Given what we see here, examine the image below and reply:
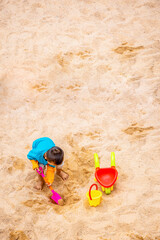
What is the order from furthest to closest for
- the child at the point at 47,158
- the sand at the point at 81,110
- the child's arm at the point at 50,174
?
the child's arm at the point at 50,174, the child at the point at 47,158, the sand at the point at 81,110

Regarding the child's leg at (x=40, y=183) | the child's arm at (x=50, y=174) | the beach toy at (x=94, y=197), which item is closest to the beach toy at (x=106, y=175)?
the beach toy at (x=94, y=197)

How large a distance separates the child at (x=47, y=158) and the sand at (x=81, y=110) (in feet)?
0.37

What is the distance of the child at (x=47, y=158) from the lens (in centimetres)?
243

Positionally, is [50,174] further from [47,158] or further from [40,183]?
[47,158]

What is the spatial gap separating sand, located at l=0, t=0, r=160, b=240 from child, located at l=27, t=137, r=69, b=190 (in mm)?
114

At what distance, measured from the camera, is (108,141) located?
3010mm

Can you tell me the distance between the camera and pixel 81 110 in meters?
3.40

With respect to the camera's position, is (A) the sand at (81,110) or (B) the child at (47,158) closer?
(A) the sand at (81,110)

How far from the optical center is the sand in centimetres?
226

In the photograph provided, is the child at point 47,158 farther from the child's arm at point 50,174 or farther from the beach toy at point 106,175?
the beach toy at point 106,175

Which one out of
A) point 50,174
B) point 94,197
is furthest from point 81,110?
point 94,197

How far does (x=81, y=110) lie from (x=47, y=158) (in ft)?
Result: 3.61

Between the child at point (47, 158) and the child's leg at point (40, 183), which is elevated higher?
the child at point (47, 158)

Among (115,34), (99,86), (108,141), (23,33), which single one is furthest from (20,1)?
(108,141)
